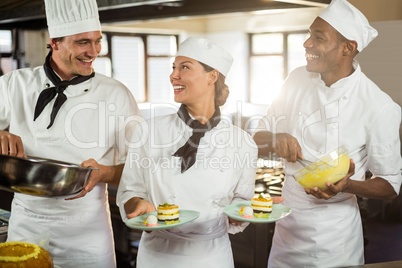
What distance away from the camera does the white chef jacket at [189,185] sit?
1865 mm

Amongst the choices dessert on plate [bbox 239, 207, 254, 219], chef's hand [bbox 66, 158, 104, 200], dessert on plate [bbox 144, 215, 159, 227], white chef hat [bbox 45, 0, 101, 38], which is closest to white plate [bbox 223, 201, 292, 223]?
dessert on plate [bbox 239, 207, 254, 219]

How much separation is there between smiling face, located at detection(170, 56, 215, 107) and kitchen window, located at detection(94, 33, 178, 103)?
17.4 inches

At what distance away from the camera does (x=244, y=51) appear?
2229 mm

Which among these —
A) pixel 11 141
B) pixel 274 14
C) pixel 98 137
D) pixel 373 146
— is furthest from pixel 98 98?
pixel 373 146

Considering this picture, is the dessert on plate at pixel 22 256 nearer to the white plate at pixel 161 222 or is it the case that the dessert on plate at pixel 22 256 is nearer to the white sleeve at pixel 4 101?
the white plate at pixel 161 222

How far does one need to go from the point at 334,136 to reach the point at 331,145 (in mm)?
37

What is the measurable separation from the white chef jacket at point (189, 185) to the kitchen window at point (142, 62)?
469 millimetres

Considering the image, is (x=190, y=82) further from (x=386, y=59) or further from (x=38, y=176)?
(x=386, y=59)

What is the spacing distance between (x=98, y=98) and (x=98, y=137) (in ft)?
0.53

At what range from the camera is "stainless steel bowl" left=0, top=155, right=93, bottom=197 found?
5.01 ft

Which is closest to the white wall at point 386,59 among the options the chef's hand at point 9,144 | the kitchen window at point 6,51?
A: the chef's hand at point 9,144

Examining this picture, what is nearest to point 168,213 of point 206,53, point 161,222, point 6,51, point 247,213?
point 161,222

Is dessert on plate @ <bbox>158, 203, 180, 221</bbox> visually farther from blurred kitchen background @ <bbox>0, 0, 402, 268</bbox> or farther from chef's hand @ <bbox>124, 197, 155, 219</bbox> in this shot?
blurred kitchen background @ <bbox>0, 0, 402, 268</bbox>

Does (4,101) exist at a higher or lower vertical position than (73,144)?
higher
